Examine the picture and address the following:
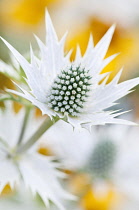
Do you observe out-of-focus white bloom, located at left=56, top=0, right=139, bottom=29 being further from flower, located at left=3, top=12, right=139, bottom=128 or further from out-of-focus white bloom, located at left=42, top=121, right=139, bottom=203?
flower, located at left=3, top=12, right=139, bottom=128

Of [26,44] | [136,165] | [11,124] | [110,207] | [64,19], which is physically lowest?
[110,207]

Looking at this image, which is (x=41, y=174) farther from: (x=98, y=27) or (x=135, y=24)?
(x=135, y=24)

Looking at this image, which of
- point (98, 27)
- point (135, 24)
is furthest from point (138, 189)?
point (135, 24)

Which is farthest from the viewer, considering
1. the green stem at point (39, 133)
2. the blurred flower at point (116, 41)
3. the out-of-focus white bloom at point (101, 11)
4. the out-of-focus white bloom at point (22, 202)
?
the out-of-focus white bloom at point (101, 11)

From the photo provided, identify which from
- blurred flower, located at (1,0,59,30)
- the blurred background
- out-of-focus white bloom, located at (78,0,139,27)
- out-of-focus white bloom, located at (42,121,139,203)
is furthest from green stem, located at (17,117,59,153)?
out-of-focus white bloom, located at (78,0,139,27)

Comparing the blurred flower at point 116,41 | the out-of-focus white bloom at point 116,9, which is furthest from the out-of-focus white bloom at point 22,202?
the out-of-focus white bloom at point 116,9

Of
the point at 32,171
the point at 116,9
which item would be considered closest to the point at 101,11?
the point at 116,9

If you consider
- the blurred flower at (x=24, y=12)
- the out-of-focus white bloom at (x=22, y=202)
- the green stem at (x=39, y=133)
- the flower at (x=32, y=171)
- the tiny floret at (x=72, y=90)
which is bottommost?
the out-of-focus white bloom at (x=22, y=202)

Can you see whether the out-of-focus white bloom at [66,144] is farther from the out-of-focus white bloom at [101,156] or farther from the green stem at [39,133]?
the green stem at [39,133]
